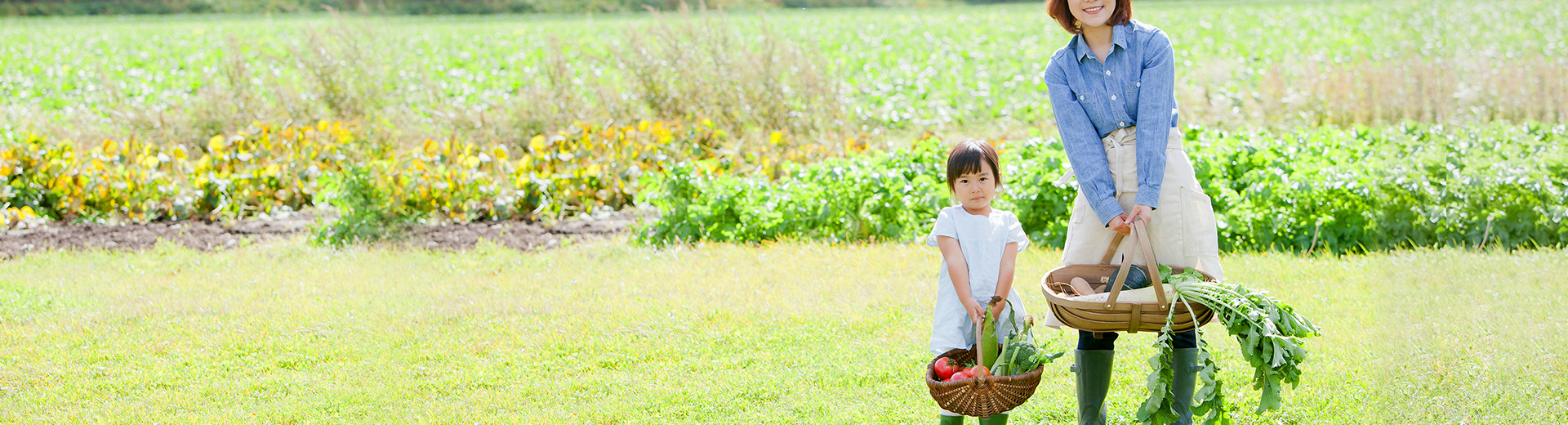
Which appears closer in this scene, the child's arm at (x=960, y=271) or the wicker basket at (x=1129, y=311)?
the wicker basket at (x=1129, y=311)

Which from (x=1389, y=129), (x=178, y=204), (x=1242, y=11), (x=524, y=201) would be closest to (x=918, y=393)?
(x=524, y=201)

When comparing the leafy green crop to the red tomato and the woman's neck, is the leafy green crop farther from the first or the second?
the red tomato

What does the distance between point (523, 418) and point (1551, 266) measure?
4.57 meters

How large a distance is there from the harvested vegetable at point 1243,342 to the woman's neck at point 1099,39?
2.04ft

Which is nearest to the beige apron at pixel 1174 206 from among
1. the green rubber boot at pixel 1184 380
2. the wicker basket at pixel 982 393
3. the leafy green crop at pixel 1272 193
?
the green rubber boot at pixel 1184 380

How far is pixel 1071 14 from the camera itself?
2.90m

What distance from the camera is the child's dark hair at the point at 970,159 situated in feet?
9.02

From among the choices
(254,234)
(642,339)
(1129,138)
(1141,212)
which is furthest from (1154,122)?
(254,234)

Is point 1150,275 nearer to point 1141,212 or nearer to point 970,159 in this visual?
point 1141,212

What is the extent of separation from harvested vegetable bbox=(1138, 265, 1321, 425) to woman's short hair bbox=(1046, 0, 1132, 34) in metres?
0.69

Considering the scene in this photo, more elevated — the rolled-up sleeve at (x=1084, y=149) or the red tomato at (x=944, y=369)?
the rolled-up sleeve at (x=1084, y=149)

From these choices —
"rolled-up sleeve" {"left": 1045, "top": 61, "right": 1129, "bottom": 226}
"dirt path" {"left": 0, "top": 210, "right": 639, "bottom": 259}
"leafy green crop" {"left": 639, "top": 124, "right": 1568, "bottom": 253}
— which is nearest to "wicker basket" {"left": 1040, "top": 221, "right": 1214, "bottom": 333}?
"rolled-up sleeve" {"left": 1045, "top": 61, "right": 1129, "bottom": 226}

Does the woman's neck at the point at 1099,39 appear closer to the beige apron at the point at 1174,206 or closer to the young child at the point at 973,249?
the beige apron at the point at 1174,206

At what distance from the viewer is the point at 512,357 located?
400cm
